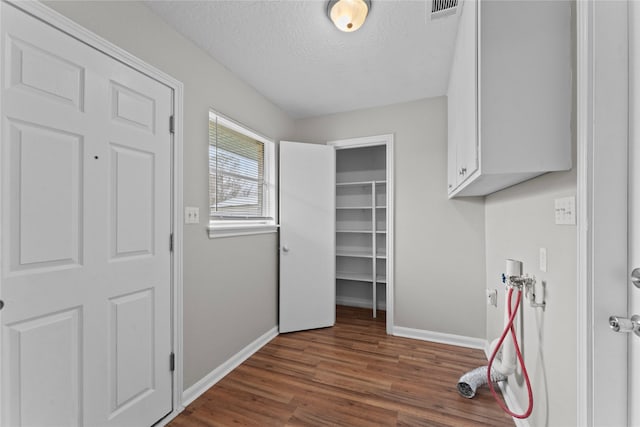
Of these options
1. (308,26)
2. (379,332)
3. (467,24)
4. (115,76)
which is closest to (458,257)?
(379,332)

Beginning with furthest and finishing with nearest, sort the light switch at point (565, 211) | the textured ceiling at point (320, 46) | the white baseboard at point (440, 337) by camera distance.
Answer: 1. the white baseboard at point (440, 337)
2. the textured ceiling at point (320, 46)
3. the light switch at point (565, 211)

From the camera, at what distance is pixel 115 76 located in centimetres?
136

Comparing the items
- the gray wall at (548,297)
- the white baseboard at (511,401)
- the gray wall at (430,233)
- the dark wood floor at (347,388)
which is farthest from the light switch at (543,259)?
the gray wall at (430,233)

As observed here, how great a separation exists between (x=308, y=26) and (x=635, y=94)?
5.26 feet

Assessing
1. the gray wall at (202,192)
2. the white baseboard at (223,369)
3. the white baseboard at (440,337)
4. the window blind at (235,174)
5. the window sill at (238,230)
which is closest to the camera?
the gray wall at (202,192)

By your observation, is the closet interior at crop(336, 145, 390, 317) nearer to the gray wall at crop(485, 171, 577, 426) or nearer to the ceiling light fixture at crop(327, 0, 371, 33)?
the gray wall at crop(485, 171, 577, 426)

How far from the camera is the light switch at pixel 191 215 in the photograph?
1779 millimetres

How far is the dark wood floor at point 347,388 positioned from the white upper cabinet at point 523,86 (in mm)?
1560

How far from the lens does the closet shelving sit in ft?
12.1

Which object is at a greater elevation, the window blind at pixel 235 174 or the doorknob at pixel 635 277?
the window blind at pixel 235 174

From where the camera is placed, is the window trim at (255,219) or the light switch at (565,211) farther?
the window trim at (255,219)

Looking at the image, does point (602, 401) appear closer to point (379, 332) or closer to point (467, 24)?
point (467, 24)

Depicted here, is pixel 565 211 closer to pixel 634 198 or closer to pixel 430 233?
pixel 634 198

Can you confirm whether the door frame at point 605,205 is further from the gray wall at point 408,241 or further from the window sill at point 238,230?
the window sill at point 238,230
